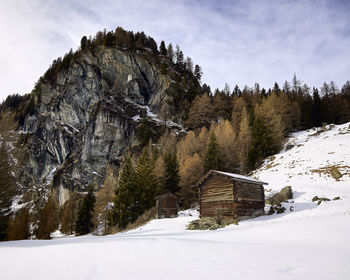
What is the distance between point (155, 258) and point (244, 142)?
46192mm

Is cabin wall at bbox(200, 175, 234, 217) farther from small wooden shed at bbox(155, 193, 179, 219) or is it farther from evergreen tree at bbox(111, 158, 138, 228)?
evergreen tree at bbox(111, 158, 138, 228)

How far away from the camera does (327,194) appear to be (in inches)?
896

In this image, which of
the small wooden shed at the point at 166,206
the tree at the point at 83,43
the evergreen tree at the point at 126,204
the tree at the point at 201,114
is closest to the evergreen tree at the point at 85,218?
the evergreen tree at the point at 126,204

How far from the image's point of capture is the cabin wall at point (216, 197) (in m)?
21.9

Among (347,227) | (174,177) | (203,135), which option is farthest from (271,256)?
(203,135)

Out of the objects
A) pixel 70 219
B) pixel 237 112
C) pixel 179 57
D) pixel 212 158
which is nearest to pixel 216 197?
pixel 212 158

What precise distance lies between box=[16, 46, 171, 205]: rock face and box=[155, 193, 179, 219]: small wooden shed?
35814mm

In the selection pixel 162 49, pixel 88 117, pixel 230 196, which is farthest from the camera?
pixel 162 49

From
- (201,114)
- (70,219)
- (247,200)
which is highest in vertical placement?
(201,114)

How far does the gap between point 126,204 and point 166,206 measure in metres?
7.65

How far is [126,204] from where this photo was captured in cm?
3647

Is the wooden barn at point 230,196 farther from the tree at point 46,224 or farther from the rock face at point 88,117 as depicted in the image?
the rock face at point 88,117

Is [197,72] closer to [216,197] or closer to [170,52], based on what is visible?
[170,52]

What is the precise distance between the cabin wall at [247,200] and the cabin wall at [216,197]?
591 mm
